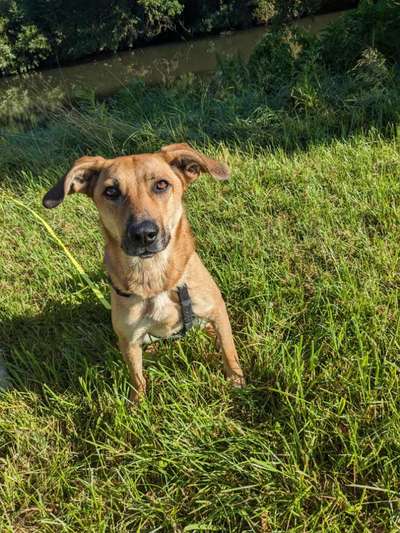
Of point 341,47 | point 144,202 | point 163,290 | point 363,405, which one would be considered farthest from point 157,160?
point 341,47

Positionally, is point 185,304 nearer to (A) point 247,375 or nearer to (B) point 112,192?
(A) point 247,375

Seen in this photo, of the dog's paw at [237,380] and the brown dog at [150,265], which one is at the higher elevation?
the brown dog at [150,265]

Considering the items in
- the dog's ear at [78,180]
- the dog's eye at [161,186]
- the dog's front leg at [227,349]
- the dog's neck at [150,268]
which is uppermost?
Result: the dog's ear at [78,180]

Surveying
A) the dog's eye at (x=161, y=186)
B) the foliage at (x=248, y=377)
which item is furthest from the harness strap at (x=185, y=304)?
the dog's eye at (x=161, y=186)

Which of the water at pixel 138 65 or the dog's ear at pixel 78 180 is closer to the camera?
the dog's ear at pixel 78 180

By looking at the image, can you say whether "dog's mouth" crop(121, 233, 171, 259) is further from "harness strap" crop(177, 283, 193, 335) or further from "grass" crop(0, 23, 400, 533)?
"grass" crop(0, 23, 400, 533)

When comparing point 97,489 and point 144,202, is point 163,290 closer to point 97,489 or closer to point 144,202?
point 144,202

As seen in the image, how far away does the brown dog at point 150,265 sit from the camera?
2389mm

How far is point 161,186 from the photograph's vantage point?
97.6 inches

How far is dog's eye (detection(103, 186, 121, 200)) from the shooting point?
2.45 meters

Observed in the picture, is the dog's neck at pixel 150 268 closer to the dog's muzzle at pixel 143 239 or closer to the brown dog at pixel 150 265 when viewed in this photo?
the brown dog at pixel 150 265

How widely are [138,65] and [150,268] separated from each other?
78.9 feet

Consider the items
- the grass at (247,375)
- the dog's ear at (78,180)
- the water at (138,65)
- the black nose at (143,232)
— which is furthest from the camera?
the water at (138,65)

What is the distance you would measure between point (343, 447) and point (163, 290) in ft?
3.92
